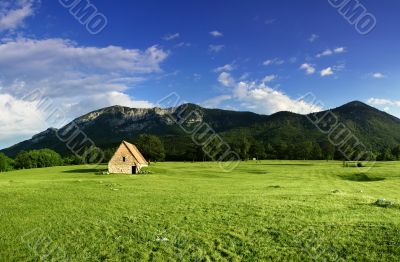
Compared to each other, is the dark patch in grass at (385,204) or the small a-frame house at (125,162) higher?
the small a-frame house at (125,162)

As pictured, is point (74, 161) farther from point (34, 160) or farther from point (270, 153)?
point (270, 153)

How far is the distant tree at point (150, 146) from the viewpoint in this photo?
137125 mm

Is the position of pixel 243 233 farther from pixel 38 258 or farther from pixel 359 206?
pixel 359 206

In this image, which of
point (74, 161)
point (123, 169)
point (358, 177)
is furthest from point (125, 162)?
point (74, 161)

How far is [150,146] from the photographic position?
454ft

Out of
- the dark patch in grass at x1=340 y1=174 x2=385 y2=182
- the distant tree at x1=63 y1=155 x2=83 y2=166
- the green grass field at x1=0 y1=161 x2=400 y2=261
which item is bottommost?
the dark patch in grass at x1=340 y1=174 x2=385 y2=182

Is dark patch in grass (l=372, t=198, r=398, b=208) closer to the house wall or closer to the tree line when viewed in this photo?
the house wall

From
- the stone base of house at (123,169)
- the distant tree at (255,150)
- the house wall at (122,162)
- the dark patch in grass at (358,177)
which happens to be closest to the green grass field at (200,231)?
the dark patch in grass at (358,177)

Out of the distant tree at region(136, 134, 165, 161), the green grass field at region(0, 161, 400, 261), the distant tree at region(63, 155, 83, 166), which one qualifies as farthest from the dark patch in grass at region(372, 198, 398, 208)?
the distant tree at region(63, 155, 83, 166)

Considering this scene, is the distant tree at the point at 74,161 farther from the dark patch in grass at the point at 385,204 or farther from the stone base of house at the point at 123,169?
the dark patch in grass at the point at 385,204

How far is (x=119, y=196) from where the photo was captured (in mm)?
32812

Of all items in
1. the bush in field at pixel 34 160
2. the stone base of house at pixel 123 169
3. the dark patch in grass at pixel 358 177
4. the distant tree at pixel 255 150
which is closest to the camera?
the dark patch in grass at pixel 358 177

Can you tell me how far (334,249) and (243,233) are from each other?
4.60 metres

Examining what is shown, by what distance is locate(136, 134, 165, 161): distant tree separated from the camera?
450 ft
